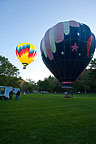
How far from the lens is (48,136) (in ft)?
13.4

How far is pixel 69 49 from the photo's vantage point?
19.7 meters

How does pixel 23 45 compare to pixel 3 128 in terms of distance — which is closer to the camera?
pixel 3 128

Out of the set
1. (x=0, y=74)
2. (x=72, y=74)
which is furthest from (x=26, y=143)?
(x=0, y=74)

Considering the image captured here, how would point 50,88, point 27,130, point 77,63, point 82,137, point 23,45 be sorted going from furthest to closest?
point 50,88 < point 23,45 < point 77,63 < point 27,130 < point 82,137

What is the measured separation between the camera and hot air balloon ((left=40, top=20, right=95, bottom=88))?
19.7 metres

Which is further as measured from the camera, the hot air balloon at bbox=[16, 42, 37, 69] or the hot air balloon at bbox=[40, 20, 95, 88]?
the hot air balloon at bbox=[16, 42, 37, 69]

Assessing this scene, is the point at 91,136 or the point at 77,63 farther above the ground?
the point at 77,63

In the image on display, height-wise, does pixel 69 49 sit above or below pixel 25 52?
below

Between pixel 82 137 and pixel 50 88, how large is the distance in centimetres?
8127

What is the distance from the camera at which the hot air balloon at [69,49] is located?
19.7 meters

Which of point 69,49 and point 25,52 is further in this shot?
point 25,52

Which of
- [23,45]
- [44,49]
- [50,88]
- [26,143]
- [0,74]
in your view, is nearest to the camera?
[26,143]

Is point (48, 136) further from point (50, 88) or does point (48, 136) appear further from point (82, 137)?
point (50, 88)

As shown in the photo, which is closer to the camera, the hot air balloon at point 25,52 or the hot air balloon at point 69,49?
the hot air balloon at point 69,49
